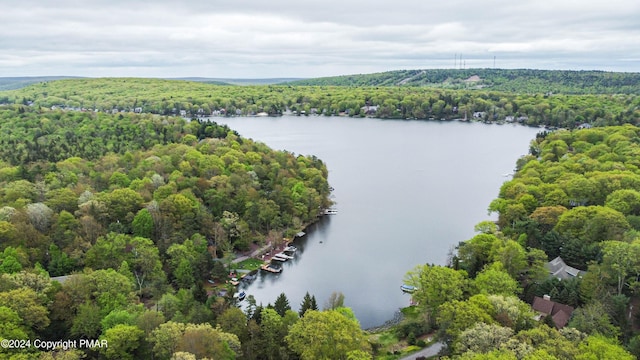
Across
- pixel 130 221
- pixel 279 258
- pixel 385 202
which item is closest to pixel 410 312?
pixel 279 258

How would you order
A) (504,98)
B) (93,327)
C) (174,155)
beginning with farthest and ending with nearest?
1. (504,98)
2. (174,155)
3. (93,327)

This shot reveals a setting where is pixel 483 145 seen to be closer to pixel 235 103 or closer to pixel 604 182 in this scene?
pixel 604 182

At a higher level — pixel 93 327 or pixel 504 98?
pixel 504 98

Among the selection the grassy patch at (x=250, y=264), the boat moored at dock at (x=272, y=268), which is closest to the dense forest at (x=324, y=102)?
the boat moored at dock at (x=272, y=268)

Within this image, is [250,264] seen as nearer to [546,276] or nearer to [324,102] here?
[546,276]

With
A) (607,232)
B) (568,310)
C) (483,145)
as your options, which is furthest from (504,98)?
A: (568,310)

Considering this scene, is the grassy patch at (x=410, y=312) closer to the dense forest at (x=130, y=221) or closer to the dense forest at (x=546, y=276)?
the dense forest at (x=546, y=276)
